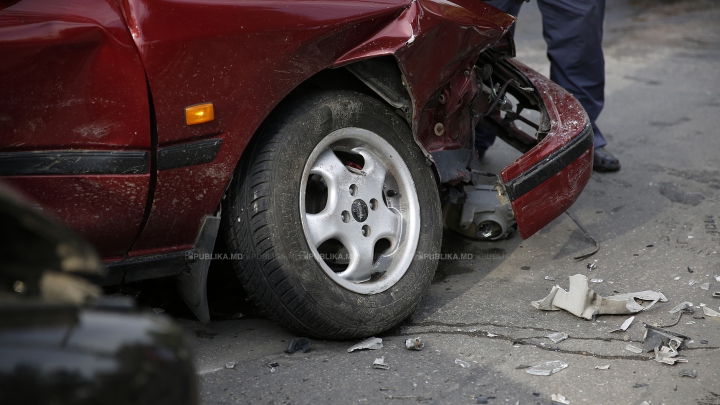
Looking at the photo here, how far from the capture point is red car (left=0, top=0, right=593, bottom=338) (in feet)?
6.61

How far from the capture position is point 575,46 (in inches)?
169

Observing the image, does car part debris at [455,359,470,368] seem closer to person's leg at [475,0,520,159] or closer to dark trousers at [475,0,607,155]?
person's leg at [475,0,520,159]

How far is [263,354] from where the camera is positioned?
256 cm

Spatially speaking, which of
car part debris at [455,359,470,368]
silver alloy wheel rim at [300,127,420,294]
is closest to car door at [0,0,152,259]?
silver alloy wheel rim at [300,127,420,294]

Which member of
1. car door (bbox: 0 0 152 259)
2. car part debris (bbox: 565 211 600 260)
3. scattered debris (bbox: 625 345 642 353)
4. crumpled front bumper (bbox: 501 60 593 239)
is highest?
car door (bbox: 0 0 152 259)

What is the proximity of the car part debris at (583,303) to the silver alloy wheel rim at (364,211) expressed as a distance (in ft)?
1.97

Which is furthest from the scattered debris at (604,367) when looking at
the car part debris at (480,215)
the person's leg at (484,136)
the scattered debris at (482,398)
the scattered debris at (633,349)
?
the person's leg at (484,136)

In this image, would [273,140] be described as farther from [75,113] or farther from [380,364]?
[380,364]

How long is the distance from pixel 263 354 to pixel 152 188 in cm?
73

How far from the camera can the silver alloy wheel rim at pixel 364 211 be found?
8.45 ft

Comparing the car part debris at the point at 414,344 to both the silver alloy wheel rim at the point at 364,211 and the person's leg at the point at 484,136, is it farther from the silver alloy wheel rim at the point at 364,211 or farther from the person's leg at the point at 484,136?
the person's leg at the point at 484,136

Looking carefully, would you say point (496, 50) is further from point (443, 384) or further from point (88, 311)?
point (88, 311)

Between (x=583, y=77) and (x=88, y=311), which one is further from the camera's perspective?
(x=583, y=77)

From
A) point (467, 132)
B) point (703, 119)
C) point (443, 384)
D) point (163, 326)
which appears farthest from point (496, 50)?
point (703, 119)
